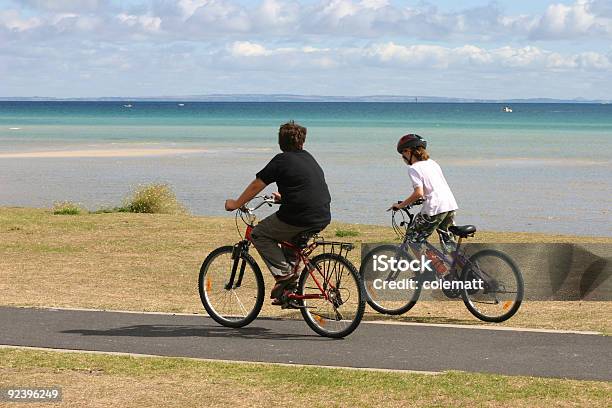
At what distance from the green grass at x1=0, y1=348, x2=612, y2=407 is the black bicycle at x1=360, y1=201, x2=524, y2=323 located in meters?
2.63

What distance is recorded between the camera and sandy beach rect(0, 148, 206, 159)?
53.0 m

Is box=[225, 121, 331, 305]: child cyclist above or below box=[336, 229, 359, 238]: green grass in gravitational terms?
above

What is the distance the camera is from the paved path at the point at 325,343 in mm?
8820

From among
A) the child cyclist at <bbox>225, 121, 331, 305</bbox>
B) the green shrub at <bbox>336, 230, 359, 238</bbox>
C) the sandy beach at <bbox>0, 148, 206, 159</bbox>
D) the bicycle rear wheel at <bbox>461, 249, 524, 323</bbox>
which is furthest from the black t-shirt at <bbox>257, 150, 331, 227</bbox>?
the sandy beach at <bbox>0, 148, 206, 159</bbox>

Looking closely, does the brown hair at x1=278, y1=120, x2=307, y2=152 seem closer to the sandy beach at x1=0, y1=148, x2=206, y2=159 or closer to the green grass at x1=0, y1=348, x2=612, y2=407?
the green grass at x1=0, y1=348, x2=612, y2=407

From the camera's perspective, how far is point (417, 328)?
1058 cm

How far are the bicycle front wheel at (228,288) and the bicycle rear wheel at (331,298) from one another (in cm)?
61

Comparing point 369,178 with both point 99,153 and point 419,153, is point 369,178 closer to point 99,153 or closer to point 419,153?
point 99,153

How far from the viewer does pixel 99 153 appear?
56719 mm

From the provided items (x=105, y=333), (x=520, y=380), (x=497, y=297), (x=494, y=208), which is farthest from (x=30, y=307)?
(x=494, y=208)

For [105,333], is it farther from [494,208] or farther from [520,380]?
[494,208]

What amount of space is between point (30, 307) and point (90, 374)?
3.68 meters

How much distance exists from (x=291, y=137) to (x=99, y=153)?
4806 centimetres

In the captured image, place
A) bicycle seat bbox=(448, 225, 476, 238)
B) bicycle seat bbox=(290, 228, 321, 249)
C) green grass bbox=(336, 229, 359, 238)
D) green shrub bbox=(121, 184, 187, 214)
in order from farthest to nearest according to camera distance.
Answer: green shrub bbox=(121, 184, 187, 214), green grass bbox=(336, 229, 359, 238), bicycle seat bbox=(448, 225, 476, 238), bicycle seat bbox=(290, 228, 321, 249)
